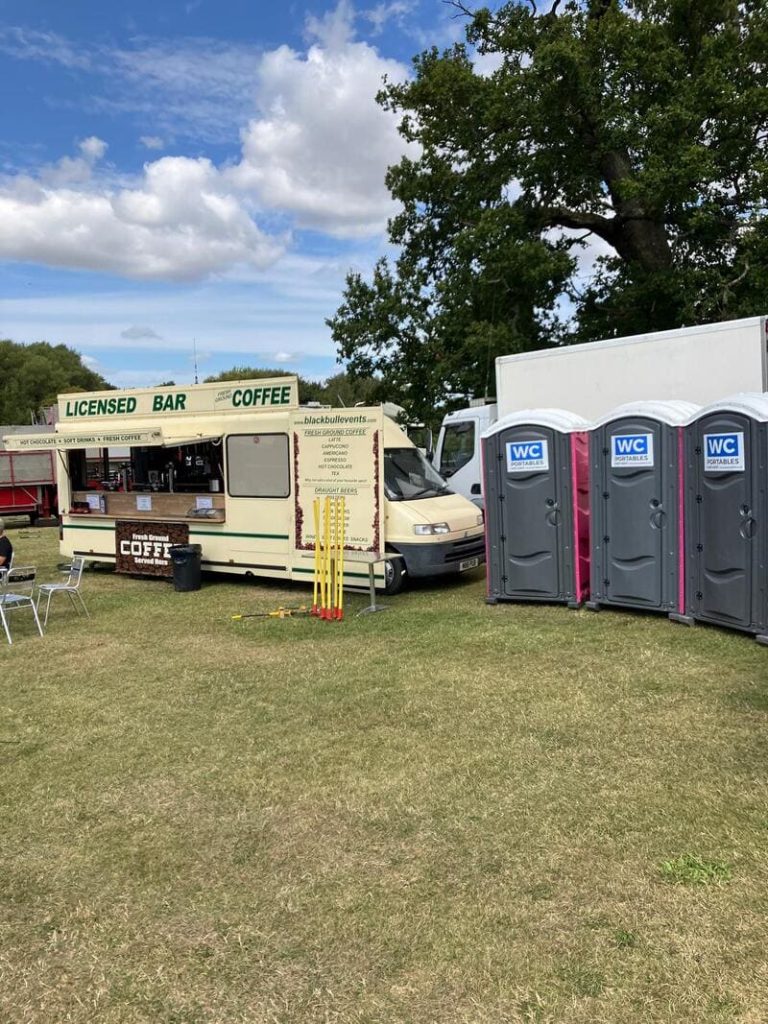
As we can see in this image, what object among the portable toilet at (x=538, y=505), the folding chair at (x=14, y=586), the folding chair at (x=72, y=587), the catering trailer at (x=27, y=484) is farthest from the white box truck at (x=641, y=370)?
the catering trailer at (x=27, y=484)

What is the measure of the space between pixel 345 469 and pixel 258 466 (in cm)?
155

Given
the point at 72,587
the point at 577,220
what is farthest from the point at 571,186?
the point at 72,587

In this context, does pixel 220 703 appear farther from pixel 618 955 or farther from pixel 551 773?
pixel 618 955

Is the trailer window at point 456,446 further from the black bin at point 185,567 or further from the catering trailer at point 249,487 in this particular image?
the black bin at point 185,567

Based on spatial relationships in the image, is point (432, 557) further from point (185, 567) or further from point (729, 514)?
point (729, 514)

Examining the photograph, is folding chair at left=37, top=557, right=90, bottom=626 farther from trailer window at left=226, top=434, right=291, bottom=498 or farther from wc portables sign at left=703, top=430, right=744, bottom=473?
wc portables sign at left=703, top=430, right=744, bottom=473

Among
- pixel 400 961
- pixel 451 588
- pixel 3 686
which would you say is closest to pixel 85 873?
pixel 400 961

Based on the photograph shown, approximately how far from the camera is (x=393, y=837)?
3889mm

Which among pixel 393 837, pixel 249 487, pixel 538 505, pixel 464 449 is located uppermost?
pixel 464 449

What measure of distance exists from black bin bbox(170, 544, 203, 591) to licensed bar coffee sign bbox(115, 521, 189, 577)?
0.45 meters

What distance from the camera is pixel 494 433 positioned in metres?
9.05

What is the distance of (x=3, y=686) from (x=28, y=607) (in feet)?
12.7

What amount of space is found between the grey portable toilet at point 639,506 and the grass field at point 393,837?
90 centimetres

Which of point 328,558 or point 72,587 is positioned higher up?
point 328,558
